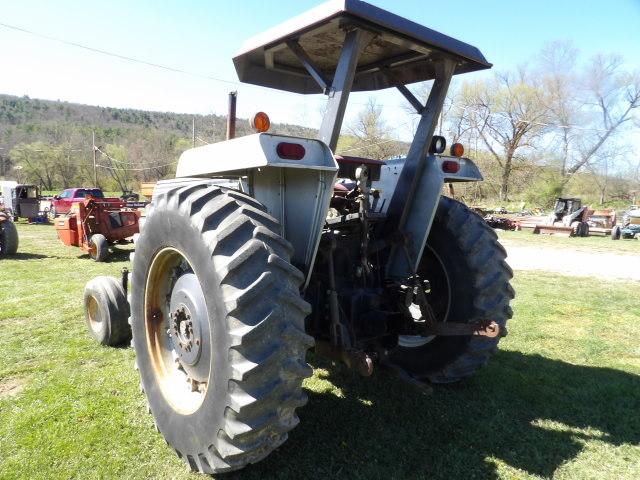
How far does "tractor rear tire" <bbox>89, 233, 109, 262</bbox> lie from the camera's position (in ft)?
32.6

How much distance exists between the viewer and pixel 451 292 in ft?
11.5

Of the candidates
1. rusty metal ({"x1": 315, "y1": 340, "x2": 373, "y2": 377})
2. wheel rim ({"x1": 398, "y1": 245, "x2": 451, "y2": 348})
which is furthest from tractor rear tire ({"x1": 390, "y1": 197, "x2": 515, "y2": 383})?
rusty metal ({"x1": 315, "y1": 340, "x2": 373, "y2": 377})

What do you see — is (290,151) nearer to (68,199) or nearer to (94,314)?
(94,314)

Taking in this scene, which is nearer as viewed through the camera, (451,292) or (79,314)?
(451,292)

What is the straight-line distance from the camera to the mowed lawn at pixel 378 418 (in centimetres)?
258

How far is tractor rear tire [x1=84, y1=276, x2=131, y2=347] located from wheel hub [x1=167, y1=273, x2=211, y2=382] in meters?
1.80

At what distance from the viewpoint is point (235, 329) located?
2039 mm

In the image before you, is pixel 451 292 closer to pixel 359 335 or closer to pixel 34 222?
pixel 359 335

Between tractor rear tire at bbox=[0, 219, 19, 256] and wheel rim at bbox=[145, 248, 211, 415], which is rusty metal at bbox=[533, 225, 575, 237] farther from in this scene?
wheel rim at bbox=[145, 248, 211, 415]

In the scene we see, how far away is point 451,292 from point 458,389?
2.56ft

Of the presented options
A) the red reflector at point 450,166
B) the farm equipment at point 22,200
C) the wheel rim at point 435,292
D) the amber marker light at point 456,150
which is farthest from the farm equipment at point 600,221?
the farm equipment at point 22,200

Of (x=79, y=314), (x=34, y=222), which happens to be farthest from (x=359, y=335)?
(x=34, y=222)

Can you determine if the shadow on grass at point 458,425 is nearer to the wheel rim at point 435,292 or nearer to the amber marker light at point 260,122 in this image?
the wheel rim at point 435,292

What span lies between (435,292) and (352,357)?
1253 millimetres
